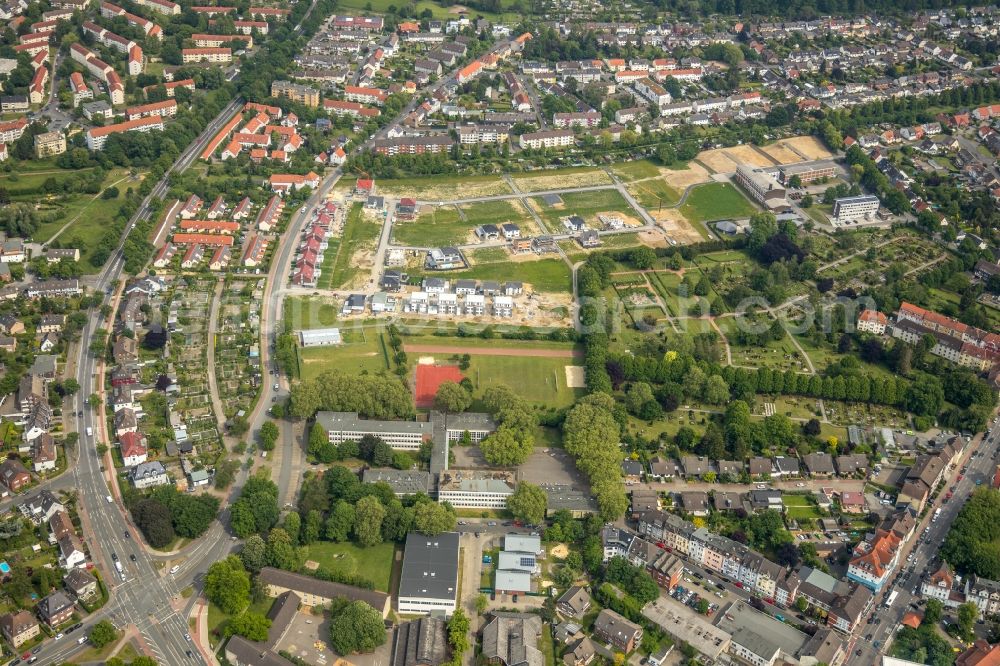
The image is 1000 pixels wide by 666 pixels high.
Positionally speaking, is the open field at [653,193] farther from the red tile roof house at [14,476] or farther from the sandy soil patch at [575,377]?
the red tile roof house at [14,476]

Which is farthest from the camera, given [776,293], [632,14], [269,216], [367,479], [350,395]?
[632,14]

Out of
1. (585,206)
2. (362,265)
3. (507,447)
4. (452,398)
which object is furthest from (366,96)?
(507,447)

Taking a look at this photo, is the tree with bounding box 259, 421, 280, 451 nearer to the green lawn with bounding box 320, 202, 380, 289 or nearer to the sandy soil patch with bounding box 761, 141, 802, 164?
the green lawn with bounding box 320, 202, 380, 289

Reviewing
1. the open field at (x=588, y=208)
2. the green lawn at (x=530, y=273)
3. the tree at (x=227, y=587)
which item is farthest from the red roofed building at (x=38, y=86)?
the tree at (x=227, y=587)

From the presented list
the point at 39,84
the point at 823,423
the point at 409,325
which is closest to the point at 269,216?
the point at 409,325

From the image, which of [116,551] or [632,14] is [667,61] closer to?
[632,14]

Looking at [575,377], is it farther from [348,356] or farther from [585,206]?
[585,206]
